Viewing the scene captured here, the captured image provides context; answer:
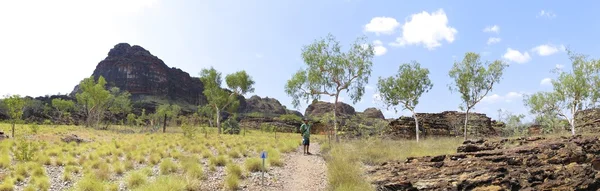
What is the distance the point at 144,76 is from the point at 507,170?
15022cm

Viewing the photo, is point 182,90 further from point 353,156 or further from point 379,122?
point 353,156

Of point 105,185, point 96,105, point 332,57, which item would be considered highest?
point 332,57

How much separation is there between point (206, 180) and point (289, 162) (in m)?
5.02

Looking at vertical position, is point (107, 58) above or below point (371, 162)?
above

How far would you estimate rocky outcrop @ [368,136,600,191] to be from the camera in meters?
8.65

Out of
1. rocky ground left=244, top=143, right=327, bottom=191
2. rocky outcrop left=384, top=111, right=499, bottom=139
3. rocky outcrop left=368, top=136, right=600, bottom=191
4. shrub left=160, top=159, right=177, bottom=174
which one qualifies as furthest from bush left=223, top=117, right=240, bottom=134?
rocky outcrop left=368, top=136, right=600, bottom=191

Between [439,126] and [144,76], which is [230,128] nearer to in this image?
[439,126]

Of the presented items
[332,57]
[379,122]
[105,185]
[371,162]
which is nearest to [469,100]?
[379,122]

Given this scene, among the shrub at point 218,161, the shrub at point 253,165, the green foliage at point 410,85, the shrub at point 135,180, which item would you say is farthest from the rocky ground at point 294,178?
the green foliage at point 410,85

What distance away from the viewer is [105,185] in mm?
9805

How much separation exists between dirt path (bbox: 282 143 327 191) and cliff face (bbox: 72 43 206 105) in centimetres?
13049

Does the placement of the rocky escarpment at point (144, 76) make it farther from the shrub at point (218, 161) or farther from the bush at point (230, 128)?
Result: the shrub at point (218, 161)

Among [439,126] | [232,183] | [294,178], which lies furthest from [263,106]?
[232,183]

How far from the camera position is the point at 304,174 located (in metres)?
12.6
